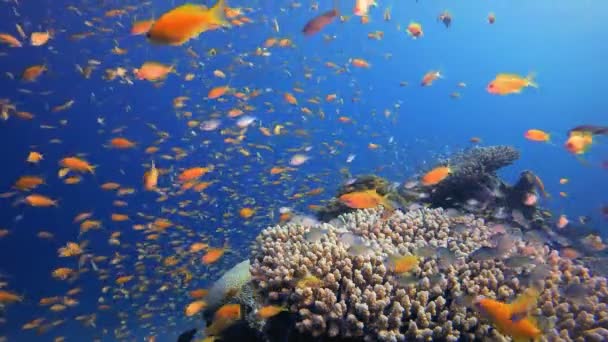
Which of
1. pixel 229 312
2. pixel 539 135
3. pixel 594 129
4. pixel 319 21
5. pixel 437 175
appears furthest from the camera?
pixel 539 135

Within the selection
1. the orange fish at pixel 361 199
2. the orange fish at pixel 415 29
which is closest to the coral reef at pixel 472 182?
the orange fish at pixel 361 199

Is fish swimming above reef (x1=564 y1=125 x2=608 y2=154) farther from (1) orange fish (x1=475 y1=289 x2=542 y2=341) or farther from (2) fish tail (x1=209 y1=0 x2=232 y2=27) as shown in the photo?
(2) fish tail (x1=209 y1=0 x2=232 y2=27)

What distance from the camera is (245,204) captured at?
583 inches

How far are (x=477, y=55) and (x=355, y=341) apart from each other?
130m

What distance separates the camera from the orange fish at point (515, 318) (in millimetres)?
2938

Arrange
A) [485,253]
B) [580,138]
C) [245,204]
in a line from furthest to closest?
[245,204] → [580,138] → [485,253]

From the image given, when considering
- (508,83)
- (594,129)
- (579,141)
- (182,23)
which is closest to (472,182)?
(579,141)

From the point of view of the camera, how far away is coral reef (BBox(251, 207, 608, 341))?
346 cm

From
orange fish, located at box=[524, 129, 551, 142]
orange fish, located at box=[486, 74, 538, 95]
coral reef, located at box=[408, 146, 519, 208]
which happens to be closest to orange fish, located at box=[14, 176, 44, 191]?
coral reef, located at box=[408, 146, 519, 208]

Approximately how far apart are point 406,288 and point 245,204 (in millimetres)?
11553

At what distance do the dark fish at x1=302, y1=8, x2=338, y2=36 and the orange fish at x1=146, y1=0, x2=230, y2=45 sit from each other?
2725 millimetres

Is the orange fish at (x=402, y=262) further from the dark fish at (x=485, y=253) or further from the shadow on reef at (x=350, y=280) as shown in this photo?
the dark fish at (x=485, y=253)

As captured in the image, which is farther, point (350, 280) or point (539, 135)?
point (539, 135)

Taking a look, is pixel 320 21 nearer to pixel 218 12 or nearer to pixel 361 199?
pixel 218 12
